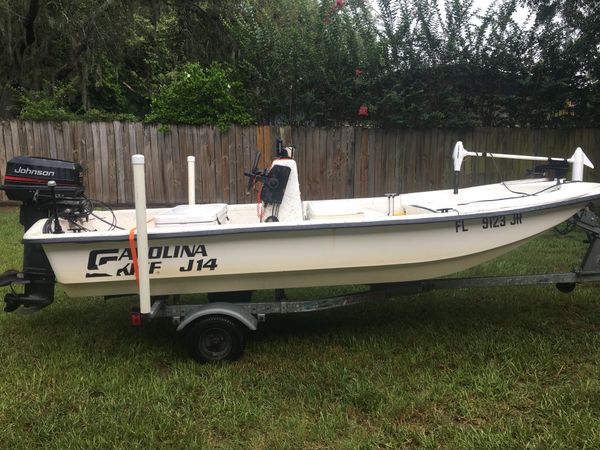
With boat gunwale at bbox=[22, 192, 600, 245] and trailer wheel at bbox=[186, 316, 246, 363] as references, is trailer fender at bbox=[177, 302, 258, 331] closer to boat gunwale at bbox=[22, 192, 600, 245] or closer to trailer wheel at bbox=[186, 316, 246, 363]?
trailer wheel at bbox=[186, 316, 246, 363]

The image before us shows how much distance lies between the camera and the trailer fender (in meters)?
3.41

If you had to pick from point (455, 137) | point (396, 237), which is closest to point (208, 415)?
point (396, 237)

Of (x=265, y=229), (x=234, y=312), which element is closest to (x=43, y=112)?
(x=234, y=312)

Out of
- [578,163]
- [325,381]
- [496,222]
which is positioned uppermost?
[578,163]

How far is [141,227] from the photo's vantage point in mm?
2990

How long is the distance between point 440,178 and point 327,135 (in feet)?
7.50

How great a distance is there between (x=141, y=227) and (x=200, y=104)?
654 centimetres

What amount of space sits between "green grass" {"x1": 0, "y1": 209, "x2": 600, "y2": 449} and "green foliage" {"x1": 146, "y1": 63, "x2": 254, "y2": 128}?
17.1 ft

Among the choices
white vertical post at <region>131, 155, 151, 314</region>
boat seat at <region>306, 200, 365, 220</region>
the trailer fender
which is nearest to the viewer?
white vertical post at <region>131, 155, 151, 314</region>

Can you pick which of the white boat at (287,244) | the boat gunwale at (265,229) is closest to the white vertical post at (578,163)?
the white boat at (287,244)

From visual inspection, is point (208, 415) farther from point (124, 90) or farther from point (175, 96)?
point (124, 90)

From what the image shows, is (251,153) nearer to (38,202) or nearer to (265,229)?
(38,202)

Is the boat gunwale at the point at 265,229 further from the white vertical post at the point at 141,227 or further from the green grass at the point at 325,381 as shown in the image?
the green grass at the point at 325,381

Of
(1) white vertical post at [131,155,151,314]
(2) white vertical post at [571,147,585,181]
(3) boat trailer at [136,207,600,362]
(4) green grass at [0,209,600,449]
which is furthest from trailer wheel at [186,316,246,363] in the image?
(2) white vertical post at [571,147,585,181]
